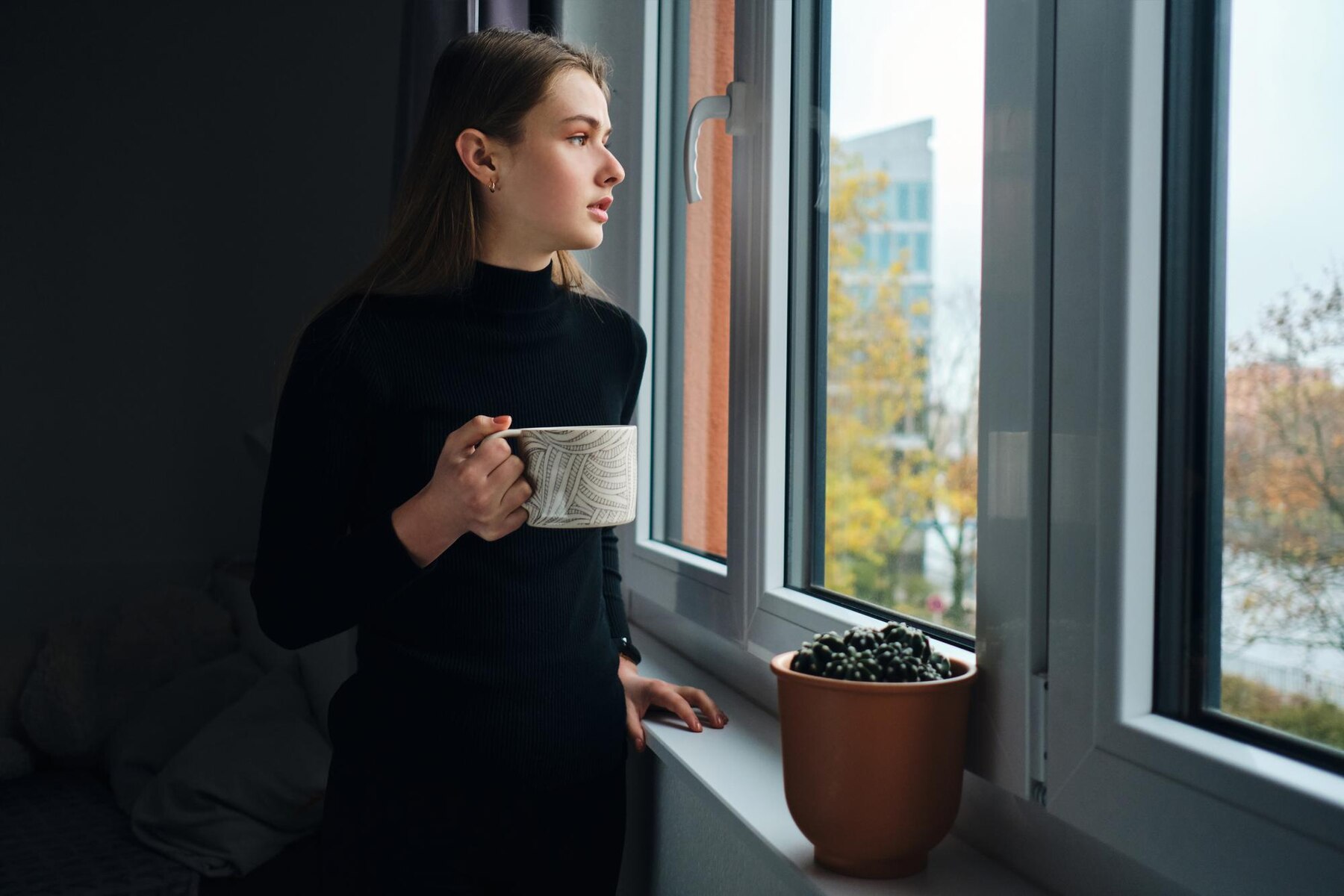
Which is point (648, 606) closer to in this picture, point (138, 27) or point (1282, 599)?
point (1282, 599)

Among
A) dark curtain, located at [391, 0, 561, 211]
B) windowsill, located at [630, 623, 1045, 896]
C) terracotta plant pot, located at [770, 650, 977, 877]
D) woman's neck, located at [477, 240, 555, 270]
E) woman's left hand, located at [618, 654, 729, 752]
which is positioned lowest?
windowsill, located at [630, 623, 1045, 896]

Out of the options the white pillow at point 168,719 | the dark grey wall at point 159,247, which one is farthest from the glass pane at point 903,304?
the dark grey wall at point 159,247

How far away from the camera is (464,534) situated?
0.83 m

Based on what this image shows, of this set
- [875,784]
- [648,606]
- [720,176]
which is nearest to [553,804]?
[875,784]

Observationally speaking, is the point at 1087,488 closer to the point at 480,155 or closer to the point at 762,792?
the point at 762,792

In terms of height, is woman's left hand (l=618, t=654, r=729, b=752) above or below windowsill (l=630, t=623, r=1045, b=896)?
above

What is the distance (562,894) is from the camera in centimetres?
92

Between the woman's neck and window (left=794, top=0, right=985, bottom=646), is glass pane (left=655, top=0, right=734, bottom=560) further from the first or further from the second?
the woman's neck

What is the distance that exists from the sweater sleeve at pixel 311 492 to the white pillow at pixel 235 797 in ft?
3.21

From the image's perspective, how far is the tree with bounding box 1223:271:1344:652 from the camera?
47 cm

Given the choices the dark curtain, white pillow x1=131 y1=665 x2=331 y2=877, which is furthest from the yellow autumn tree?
white pillow x1=131 y1=665 x2=331 y2=877

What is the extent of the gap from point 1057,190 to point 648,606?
3.21 feet

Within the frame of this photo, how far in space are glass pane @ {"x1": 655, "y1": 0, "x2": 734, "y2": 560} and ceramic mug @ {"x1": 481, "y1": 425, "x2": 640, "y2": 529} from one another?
572 mm

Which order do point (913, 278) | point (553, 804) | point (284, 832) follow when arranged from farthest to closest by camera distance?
point (284, 832) → point (913, 278) → point (553, 804)
